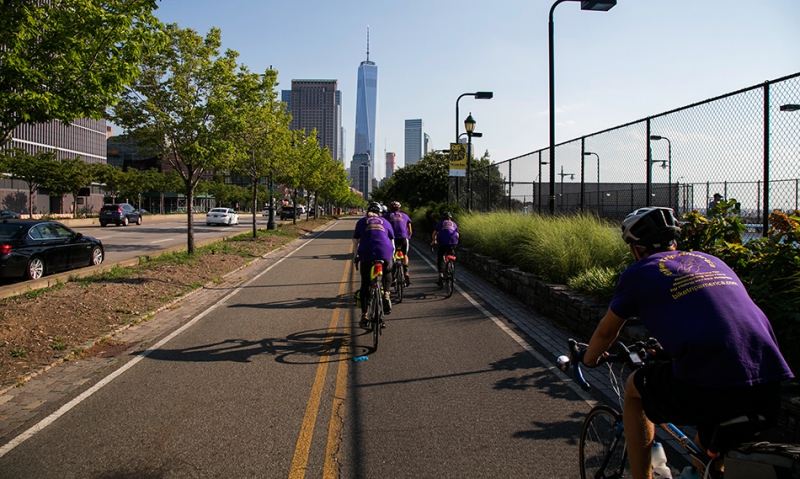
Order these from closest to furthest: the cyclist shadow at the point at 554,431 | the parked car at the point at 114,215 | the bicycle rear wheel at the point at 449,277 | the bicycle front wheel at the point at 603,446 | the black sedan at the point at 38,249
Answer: the bicycle front wheel at the point at 603,446, the cyclist shadow at the point at 554,431, the bicycle rear wheel at the point at 449,277, the black sedan at the point at 38,249, the parked car at the point at 114,215

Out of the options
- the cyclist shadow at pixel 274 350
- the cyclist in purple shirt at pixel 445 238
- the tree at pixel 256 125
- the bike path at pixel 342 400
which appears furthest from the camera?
the tree at pixel 256 125

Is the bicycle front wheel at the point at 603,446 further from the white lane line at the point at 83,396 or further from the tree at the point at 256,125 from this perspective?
the tree at the point at 256,125

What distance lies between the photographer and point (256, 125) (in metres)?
20.2

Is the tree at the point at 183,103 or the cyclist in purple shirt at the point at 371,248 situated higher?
the tree at the point at 183,103

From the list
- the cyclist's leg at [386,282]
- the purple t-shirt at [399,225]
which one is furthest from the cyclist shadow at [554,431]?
the purple t-shirt at [399,225]

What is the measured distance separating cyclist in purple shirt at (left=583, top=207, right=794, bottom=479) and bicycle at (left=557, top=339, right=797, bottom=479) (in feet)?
0.20

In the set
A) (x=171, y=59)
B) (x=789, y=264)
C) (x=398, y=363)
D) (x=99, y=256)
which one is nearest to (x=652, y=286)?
(x=789, y=264)

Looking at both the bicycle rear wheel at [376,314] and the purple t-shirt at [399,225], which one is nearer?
the bicycle rear wheel at [376,314]

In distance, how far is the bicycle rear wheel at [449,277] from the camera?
1141 centimetres

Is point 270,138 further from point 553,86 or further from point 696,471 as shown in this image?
point 696,471

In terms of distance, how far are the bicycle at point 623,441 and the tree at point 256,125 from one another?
13808 millimetres

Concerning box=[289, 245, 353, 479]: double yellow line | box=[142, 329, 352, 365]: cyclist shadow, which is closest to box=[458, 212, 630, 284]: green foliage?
box=[142, 329, 352, 365]: cyclist shadow

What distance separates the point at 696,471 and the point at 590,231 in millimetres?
8439

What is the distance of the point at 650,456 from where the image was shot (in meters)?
2.69
